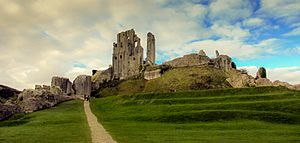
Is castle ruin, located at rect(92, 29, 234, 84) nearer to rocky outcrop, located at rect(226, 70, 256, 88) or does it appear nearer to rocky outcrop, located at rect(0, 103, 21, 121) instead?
rocky outcrop, located at rect(226, 70, 256, 88)

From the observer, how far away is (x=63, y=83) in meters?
146

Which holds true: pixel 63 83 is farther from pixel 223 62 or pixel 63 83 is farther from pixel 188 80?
pixel 223 62

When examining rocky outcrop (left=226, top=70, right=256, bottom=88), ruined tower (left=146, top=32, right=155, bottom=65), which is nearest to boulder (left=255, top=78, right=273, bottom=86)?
rocky outcrop (left=226, top=70, right=256, bottom=88)

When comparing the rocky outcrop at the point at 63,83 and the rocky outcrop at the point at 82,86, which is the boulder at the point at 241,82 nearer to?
the rocky outcrop at the point at 82,86

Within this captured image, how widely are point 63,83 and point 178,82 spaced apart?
158 feet

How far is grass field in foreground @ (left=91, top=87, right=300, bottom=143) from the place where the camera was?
32547 mm

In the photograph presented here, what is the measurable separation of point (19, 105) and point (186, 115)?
42227 mm

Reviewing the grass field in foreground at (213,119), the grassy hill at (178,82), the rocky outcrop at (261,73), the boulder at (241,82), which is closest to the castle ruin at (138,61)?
the grassy hill at (178,82)

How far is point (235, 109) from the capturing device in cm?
5275

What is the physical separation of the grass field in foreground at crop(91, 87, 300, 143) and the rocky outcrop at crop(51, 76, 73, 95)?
76.9m

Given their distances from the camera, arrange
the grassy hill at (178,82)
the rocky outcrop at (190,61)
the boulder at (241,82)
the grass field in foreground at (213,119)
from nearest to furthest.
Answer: the grass field in foreground at (213,119) < the boulder at (241,82) < the grassy hill at (178,82) < the rocky outcrop at (190,61)

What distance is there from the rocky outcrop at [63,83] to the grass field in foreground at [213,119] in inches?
3028

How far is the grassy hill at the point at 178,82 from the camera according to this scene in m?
146

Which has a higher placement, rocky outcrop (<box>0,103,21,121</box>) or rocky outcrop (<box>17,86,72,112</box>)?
rocky outcrop (<box>17,86,72,112</box>)
